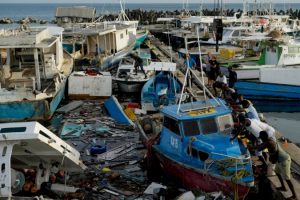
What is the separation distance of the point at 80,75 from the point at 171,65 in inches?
169

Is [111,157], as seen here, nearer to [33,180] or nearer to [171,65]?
[33,180]

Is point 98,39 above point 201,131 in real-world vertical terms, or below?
above

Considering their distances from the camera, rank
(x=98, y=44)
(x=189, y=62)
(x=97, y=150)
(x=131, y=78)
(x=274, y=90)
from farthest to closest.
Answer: (x=98, y=44), (x=274, y=90), (x=131, y=78), (x=189, y=62), (x=97, y=150)

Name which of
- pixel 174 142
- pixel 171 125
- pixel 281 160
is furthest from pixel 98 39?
pixel 281 160

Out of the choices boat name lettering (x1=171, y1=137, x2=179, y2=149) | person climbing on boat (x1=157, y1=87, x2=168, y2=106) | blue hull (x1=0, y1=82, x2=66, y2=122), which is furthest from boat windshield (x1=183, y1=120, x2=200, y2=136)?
blue hull (x1=0, y1=82, x2=66, y2=122)

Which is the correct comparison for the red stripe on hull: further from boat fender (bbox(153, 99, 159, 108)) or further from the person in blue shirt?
boat fender (bbox(153, 99, 159, 108))

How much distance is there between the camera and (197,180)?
1056 cm

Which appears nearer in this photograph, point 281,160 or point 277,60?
point 281,160

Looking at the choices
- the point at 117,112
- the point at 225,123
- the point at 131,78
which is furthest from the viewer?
the point at 131,78

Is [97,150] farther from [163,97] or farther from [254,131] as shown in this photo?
[254,131]

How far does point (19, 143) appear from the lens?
32.5ft

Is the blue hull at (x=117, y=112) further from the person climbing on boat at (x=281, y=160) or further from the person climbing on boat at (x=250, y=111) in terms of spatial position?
the person climbing on boat at (x=281, y=160)

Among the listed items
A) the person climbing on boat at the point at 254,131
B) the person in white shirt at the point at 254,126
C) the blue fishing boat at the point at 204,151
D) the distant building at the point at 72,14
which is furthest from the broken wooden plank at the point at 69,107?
the distant building at the point at 72,14

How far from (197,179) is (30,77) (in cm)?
1146
